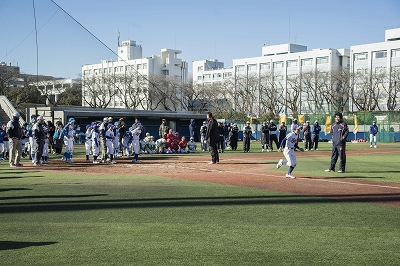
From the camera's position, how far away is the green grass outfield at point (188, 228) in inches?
245

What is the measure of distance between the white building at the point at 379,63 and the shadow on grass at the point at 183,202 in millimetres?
69019

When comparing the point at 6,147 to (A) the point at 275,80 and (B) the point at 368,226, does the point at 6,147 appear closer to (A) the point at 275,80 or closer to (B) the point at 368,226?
(B) the point at 368,226

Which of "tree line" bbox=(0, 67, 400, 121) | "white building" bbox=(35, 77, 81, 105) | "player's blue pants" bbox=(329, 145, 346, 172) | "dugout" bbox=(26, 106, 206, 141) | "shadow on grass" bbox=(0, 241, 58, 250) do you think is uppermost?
"tree line" bbox=(0, 67, 400, 121)

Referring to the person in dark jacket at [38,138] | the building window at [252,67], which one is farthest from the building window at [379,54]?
the person in dark jacket at [38,138]

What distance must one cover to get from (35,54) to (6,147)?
541 cm

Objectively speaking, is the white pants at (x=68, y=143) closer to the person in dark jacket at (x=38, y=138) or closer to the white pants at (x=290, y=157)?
the person in dark jacket at (x=38, y=138)

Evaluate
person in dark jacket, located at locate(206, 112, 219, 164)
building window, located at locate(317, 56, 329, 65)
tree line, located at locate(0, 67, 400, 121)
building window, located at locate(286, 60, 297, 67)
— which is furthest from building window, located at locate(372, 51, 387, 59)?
person in dark jacket, located at locate(206, 112, 219, 164)

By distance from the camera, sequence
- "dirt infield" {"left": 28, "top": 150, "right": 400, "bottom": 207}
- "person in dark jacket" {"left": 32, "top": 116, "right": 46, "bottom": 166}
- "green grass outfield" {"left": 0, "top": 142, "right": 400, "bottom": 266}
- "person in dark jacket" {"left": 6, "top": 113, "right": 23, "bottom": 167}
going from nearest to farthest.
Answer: "green grass outfield" {"left": 0, "top": 142, "right": 400, "bottom": 266} < "dirt infield" {"left": 28, "top": 150, "right": 400, "bottom": 207} < "person in dark jacket" {"left": 6, "top": 113, "right": 23, "bottom": 167} < "person in dark jacket" {"left": 32, "top": 116, "right": 46, "bottom": 166}

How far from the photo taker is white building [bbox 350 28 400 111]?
255 feet

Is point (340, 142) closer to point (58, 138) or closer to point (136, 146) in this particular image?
point (136, 146)

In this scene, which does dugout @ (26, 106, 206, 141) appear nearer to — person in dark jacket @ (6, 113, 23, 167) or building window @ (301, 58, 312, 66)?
person in dark jacket @ (6, 113, 23, 167)

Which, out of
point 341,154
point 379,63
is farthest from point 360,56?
point 341,154

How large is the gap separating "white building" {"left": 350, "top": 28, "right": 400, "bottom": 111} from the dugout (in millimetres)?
38922

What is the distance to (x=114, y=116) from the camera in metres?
43.6
